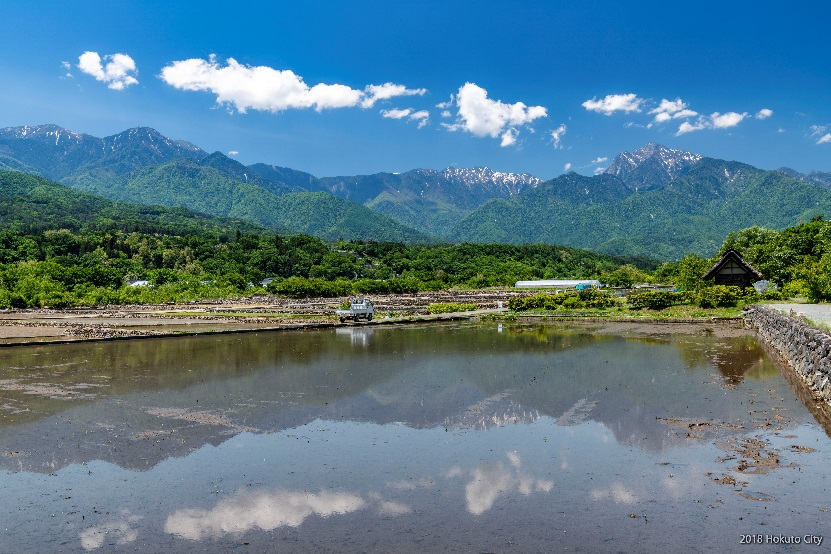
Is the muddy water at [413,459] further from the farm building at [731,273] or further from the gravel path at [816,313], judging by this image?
the farm building at [731,273]

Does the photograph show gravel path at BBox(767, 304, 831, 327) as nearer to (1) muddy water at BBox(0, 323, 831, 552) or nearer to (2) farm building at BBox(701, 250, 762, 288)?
(1) muddy water at BBox(0, 323, 831, 552)

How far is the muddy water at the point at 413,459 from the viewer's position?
32.6 feet

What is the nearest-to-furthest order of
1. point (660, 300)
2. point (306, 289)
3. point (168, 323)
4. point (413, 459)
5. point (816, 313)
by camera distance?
point (413, 459) → point (816, 313) → point (168, 323) → point (660, 300) → point (306, 289)

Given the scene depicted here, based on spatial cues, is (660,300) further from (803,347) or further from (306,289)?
(306,289)

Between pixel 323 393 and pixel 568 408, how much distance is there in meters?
8.68

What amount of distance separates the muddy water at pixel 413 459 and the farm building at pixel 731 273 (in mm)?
37801

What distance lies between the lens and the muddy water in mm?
9922

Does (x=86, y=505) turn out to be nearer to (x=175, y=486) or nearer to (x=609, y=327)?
(x=175, y=486)

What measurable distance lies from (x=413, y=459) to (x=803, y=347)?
1886 cm

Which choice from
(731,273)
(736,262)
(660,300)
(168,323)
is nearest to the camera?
(168,323)

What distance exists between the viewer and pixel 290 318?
54.9 metres

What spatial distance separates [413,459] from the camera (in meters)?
13.6

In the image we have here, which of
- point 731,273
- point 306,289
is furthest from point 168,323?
point 731,273

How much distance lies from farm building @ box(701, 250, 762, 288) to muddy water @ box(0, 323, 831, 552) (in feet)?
124
